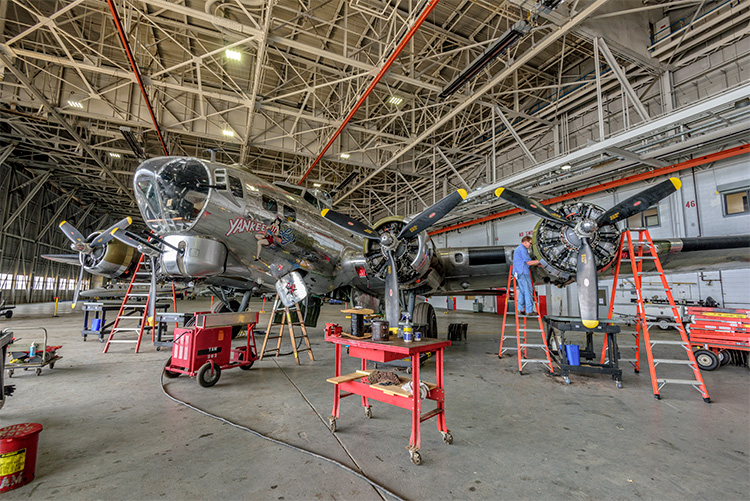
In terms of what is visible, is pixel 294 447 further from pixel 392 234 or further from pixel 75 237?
pixel 75 237

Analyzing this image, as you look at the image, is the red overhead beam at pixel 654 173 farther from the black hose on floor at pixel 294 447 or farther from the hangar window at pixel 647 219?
the black hose on floor at pixel 294 447

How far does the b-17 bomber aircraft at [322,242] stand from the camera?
6.28m

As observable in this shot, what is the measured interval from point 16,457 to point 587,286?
7.85 meters

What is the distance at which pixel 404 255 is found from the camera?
720 cm

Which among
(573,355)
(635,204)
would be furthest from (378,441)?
(635,204)

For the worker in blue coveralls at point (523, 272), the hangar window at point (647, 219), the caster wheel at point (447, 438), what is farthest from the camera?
the hangar window at point (647, 219)

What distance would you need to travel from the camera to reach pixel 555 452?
3281 mm

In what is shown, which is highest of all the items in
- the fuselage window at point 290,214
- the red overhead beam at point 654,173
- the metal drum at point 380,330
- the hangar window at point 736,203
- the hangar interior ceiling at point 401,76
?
the hangar interior ceiling at point 401,76

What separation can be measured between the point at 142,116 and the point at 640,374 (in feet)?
65.9

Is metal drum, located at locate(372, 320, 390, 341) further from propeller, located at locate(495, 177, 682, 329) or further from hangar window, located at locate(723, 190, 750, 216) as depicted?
hangar window, located at locate(723, 190, 750, 216)

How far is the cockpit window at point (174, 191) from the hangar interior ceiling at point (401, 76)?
1992 mm

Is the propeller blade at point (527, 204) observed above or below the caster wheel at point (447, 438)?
above

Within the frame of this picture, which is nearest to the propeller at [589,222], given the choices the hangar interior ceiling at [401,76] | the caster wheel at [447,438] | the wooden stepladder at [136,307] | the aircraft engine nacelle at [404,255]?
the aircraft engine nacelle at [404,255]

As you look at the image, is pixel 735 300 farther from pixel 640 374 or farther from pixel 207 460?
pixel 207 460
